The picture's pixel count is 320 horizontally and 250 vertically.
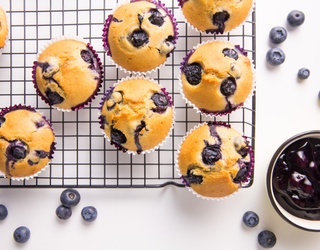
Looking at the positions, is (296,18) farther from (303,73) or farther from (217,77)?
(217,77)

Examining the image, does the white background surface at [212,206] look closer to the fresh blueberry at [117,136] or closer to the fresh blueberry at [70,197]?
the fresh blueberry at [70,197]

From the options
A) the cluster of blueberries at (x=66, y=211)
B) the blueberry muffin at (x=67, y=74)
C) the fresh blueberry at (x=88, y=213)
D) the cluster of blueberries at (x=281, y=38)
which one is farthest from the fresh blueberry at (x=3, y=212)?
the cluster of blueberries at (x=281, y=38)

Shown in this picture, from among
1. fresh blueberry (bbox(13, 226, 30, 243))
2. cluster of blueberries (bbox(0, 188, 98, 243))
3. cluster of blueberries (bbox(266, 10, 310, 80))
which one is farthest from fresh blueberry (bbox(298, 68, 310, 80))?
fresh blueberry (bbox(13, 226, 30, 243))

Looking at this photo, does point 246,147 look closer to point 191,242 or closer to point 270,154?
point 270,154

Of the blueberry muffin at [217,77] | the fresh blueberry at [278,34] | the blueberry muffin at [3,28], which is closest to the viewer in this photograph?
the blueberry muffin at [217,77]

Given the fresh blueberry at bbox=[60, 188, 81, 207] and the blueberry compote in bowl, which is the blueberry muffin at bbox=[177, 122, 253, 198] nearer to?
the blueberry compote in bowl
